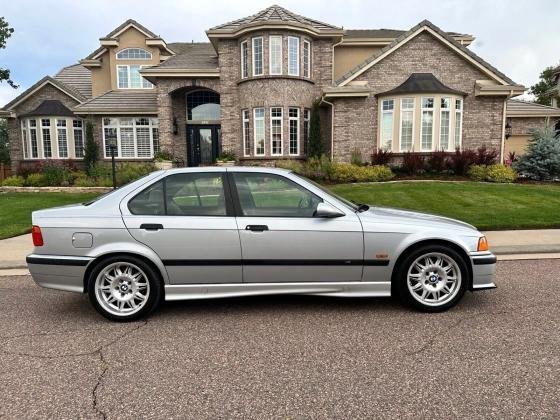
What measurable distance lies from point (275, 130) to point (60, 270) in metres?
15.8

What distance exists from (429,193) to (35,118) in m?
21.2

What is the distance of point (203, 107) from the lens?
22141 mm

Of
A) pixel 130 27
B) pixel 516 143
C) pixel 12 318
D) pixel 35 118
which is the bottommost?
pixel 12 318

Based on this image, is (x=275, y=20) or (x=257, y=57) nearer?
(x=275, y=20)

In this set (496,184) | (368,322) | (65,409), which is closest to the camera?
(65,409)

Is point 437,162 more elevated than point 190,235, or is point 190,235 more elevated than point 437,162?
point 437,162

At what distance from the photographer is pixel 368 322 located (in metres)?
4.23

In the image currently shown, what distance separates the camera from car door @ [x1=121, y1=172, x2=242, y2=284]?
4336 millimetres

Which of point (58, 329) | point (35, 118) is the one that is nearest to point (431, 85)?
point (58, 329)

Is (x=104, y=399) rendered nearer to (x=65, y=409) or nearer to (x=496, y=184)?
(x=65, y=409)

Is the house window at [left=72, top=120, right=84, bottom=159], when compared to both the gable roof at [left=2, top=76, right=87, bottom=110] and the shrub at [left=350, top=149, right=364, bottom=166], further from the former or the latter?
the shrub at [left=350, top=149, right=364, bottom=166]

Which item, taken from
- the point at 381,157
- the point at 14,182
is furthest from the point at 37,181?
the point at 381,157

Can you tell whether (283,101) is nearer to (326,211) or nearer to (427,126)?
(427,126)

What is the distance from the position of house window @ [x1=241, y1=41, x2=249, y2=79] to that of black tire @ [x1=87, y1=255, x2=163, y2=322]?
16.6 meters
